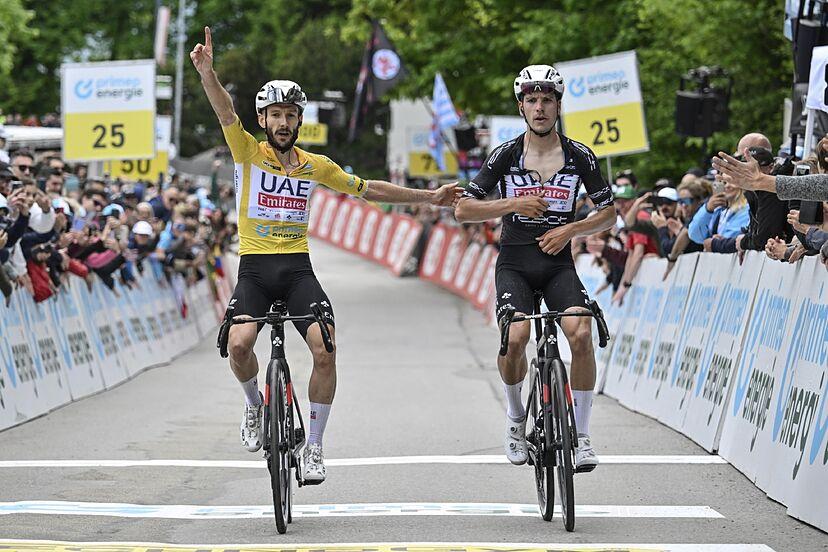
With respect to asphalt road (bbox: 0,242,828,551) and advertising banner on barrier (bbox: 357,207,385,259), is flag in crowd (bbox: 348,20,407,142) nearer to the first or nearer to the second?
advertising banner on barrier (bbox: 357,207,385,259)

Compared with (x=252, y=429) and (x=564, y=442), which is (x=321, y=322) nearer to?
(x=252, y=429)

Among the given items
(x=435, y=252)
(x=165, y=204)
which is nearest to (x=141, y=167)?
(x=165, y=204)

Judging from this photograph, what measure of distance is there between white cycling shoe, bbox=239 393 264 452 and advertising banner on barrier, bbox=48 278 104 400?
7166 mm

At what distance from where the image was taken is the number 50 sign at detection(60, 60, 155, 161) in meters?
24.2

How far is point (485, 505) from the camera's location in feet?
32.4

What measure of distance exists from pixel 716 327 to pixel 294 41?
6285 centimetres

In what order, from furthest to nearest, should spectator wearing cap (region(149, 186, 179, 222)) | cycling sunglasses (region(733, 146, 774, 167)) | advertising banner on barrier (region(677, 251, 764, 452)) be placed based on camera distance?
spectator wearing cap (region(149, 186, 179, 222)), advertising banner on barrier (region(677, 251, 764, 452)), cycling sunglasses (region(733, 146, 774, 167))

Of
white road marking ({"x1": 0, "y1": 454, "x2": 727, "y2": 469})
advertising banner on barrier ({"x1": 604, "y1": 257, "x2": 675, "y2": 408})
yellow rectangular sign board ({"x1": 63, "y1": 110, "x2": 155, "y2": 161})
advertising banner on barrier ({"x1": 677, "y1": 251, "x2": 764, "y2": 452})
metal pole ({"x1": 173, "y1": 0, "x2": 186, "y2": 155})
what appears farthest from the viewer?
metal pole ({"x1": 173, "y1": 0, "x2": 186, "y2": 155})

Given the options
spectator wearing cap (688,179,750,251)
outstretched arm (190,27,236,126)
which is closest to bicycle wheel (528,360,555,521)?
outstretched arm (190,27,236,126)

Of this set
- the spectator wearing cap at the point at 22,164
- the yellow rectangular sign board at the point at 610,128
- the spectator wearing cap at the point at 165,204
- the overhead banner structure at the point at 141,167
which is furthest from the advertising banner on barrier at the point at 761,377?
the overhead banner structure at the point at 141,167

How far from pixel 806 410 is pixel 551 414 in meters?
1.59

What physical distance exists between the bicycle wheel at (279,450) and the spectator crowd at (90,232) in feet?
17.7

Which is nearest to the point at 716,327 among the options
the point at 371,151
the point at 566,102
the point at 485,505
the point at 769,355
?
the point at 769,355

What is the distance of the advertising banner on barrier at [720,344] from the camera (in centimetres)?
1220
